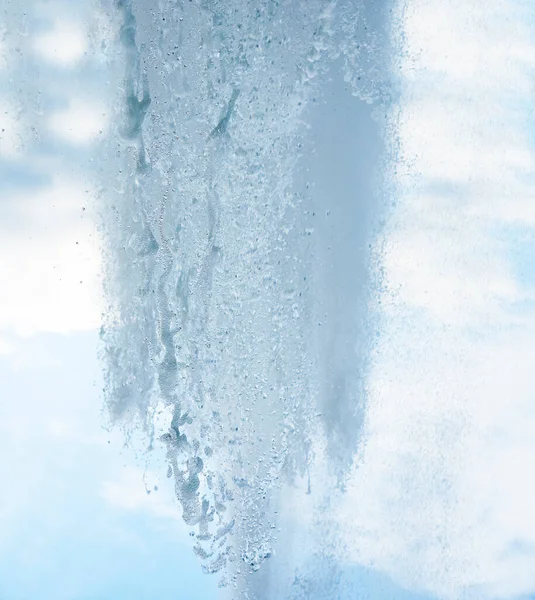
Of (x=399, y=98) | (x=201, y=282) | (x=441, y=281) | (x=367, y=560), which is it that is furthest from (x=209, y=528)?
(x=399, y=98)

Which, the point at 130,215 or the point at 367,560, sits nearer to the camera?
the point at 130,215

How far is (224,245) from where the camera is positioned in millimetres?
4520

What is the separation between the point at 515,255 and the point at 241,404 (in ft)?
9.90

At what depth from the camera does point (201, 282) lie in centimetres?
454

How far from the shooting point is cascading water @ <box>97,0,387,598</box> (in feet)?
13.7

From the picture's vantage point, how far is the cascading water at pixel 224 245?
165 inches

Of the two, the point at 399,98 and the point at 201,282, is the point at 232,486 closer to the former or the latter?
the point at 201,282

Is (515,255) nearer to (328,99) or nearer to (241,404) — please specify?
(328,99)

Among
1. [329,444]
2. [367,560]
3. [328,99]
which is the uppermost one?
[328,99]

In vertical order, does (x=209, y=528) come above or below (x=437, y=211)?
below

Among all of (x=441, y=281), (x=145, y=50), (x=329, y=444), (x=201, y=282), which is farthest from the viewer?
(x=441, y=281)

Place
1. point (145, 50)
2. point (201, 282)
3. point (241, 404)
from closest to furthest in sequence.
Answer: point (145, 50) → point (201, 282) → point (241, 404)

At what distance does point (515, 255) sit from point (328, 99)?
104 inches

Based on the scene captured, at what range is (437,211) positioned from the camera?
593cm
